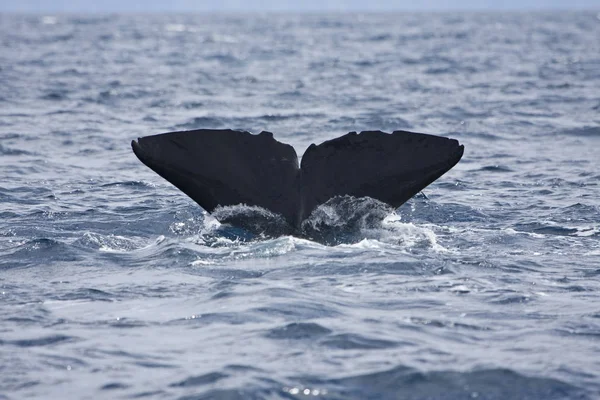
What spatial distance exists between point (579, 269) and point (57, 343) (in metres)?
4.10

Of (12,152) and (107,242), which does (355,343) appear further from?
(12,152)

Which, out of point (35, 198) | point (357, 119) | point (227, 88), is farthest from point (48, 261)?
point (227, 88)

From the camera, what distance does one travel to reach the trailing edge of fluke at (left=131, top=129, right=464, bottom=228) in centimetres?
813

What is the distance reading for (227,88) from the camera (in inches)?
1038

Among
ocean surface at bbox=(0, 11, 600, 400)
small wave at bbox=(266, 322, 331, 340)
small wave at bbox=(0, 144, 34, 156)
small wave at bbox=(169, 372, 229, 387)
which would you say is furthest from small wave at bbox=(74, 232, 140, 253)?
small wave at bbox=(0, 144, 34, 156)

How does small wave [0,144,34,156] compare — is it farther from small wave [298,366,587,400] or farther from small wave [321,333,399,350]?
small wave [298,366,587,400]

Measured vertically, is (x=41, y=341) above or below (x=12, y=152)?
above

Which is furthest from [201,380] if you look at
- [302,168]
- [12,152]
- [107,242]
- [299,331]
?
[12,152]

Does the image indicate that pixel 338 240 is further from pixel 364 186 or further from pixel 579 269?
pixel 579 269

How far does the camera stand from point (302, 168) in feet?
27.3

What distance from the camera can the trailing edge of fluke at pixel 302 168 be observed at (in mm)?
8133

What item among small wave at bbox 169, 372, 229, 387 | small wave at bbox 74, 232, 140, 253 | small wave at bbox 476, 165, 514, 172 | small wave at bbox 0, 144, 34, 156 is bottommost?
small wave at bbox 0, 144, 34, 156

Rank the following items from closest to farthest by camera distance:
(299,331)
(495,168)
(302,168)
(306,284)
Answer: (299,331) < (306,284) < (302,168) < (495,168)

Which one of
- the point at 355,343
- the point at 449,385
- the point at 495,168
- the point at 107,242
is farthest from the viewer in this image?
the point at 495,168
